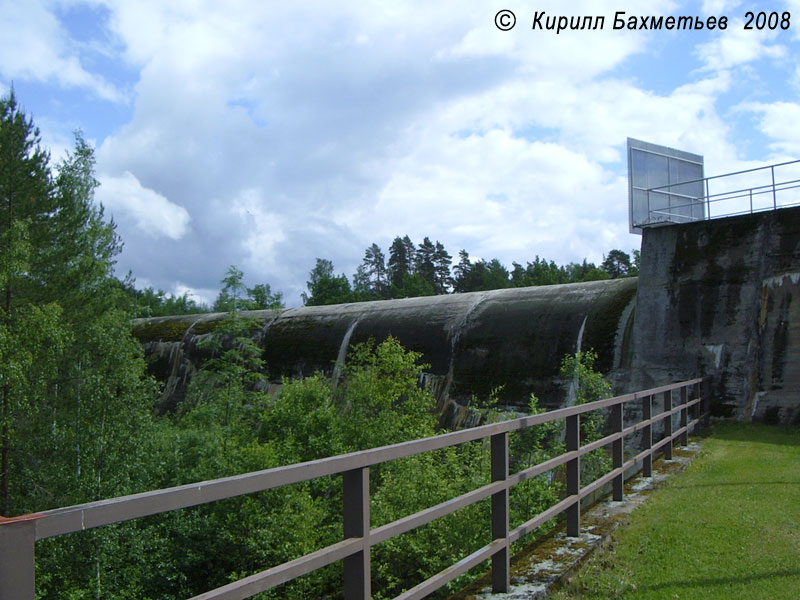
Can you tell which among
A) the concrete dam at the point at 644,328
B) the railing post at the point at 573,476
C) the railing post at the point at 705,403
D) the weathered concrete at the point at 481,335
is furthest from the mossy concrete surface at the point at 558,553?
the weathered concrete at the point at 481,335

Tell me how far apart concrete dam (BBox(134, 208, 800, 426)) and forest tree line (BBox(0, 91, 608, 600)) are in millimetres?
1371

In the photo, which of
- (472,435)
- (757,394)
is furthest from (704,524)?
(757,394)

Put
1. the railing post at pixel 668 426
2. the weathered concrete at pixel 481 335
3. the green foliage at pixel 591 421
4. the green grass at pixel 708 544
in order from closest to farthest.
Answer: the green grass at pixel 708 544, the railing post at pixel 668 426, the green foliage at pixel 591 421, the weathered concrete at pixel 481 335

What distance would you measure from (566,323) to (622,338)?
1.91 m

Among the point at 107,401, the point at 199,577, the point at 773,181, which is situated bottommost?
the point at 199,577

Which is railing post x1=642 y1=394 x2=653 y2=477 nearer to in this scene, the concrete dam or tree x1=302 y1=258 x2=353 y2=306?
the concrete dam

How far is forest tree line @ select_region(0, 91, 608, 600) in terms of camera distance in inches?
401

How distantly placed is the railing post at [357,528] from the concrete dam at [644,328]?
12.1 metres

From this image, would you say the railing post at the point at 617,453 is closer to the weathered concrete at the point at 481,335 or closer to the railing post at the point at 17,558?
the railing post at the point at 17,558

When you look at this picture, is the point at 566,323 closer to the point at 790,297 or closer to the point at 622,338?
the point at 622,338

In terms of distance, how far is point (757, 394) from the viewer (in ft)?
42.7

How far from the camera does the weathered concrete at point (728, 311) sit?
42.7ft

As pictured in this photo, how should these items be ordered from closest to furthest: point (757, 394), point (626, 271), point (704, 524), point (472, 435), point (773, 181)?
point (472, 435)
point (704, 524)
point (757, 394)
point (773, 181)
point (626, 271)

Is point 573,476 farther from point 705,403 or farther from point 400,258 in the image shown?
point 400,258
